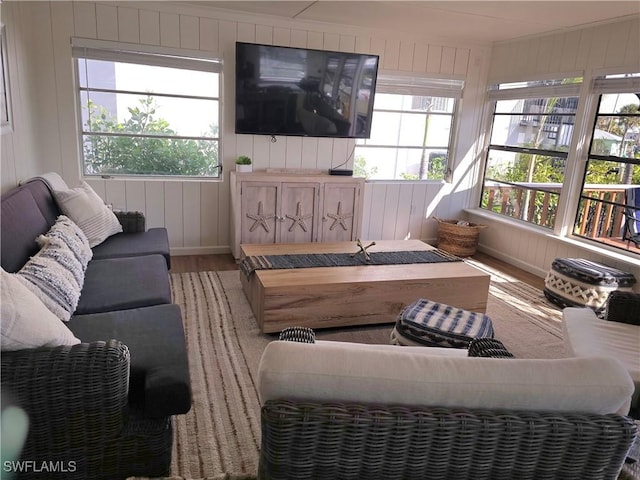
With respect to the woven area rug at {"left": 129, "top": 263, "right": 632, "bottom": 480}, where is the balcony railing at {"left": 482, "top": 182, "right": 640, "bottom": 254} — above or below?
above

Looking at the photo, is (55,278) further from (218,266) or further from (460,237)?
(460,237)

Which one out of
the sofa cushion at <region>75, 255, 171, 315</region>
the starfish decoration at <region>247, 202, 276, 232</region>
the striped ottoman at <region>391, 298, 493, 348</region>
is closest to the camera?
the sofa cushion at <region>75, 255, 171, 315</region>

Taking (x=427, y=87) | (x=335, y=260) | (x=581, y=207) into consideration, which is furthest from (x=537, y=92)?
(x=335, y=260)

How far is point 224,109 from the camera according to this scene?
4.44m

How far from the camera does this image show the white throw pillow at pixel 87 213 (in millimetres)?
3041

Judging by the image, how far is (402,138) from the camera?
17.2 ft

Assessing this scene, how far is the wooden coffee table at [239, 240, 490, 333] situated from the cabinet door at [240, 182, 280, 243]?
3.48 ft

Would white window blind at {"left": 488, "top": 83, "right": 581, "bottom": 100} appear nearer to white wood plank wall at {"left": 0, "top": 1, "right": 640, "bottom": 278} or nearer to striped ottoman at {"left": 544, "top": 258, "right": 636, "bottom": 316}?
white wood plank wall at {"left": 0, "top": 1, "right": 640, "bottom": 278}

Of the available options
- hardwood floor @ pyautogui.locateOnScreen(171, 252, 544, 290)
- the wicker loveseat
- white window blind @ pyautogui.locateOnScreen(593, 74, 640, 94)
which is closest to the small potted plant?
hardwood floor @ pyautogui.locateOnScreen(171, 252, 544, 290)

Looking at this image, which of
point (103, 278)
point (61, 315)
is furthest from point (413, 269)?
point (61, 315)

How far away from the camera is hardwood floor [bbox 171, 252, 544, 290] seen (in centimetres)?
426

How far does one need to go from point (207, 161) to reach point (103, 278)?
91.0 inches

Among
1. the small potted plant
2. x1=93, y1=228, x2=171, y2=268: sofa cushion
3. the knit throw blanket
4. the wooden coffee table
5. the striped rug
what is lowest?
the striped rug

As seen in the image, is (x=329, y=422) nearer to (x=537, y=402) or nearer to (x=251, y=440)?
(x=537, y=402)
